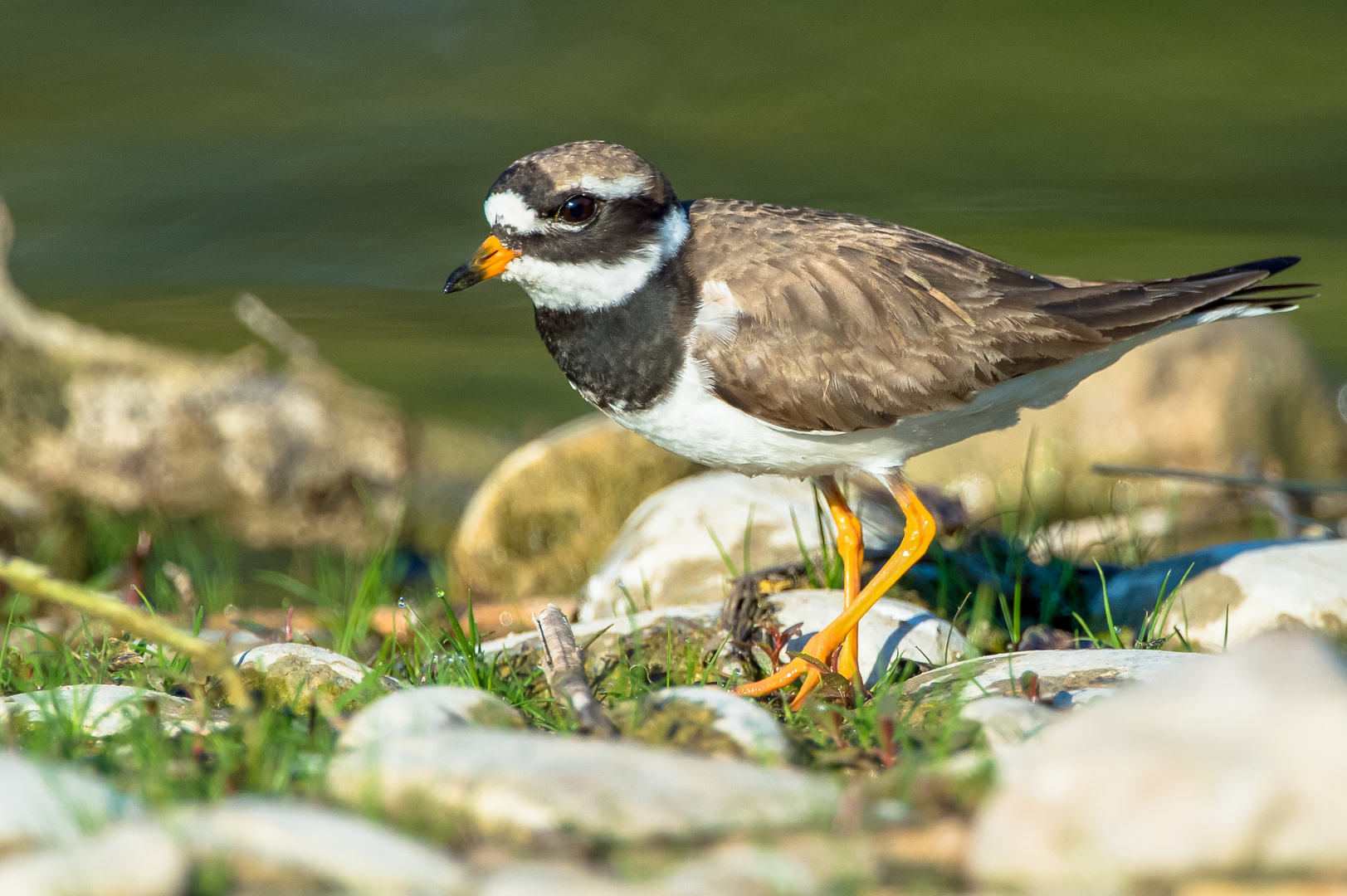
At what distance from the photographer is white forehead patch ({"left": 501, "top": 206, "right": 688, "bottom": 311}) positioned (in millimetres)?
4855

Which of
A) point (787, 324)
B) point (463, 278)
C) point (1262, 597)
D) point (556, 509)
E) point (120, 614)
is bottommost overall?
point (556, 509)

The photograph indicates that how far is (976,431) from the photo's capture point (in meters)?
5.09

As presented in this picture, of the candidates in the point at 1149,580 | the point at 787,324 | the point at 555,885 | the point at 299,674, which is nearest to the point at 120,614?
the point at 299,674

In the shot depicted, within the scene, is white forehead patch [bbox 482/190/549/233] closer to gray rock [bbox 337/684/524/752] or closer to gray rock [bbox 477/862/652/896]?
gray rock [bbox 337/684/524/752]

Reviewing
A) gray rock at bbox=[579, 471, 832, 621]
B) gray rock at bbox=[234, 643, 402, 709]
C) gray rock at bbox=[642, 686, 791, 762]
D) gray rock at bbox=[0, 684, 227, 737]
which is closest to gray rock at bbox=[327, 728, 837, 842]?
gray rock at bbox=[642, 686, 791, 762]

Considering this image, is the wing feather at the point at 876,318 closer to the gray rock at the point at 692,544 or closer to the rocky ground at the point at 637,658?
the rocky ground at the point at 637,658

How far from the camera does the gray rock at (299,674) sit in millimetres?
4184

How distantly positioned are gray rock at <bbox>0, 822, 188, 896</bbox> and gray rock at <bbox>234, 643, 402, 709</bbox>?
161 centimetres

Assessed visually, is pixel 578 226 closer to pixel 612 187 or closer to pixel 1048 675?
pixel 612 187

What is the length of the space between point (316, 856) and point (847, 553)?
3.01m

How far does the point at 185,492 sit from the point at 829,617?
5566 mm

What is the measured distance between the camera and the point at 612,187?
4828 millimetres

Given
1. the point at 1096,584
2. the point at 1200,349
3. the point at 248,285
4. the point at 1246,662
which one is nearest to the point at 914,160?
the point at 1200,349

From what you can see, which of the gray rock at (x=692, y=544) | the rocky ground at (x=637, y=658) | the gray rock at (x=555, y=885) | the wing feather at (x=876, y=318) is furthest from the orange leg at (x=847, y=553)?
the gray rock at (x=555, y=885)
